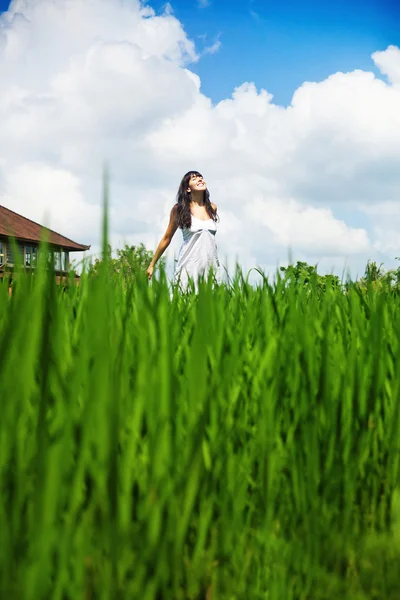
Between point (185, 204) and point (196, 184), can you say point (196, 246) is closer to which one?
point (185, 204)

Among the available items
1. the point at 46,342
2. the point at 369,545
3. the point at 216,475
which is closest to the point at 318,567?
the point at 369,545

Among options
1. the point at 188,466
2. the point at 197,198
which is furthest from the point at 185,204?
the point at 188,466

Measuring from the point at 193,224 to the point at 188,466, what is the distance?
544 centimetres

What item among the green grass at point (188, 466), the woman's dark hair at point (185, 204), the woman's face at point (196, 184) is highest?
the woman's face at point (196, 184)

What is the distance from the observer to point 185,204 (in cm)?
643

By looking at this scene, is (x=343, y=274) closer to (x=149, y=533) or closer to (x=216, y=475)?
(x=216, y=475)

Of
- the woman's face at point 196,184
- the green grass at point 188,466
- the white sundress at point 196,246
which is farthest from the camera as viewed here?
the woman's face at point 196,184

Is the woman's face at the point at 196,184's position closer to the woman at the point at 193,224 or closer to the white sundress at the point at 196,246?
the woman at the point at 193,224

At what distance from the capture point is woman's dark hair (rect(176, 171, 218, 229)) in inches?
248

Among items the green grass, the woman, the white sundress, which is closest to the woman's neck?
the woman

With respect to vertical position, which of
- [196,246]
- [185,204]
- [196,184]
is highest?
Result: [196,184]

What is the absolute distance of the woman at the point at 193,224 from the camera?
624 cm

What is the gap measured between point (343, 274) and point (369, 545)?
1.42 m

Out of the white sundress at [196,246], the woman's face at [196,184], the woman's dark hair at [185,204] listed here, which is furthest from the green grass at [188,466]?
the woman's face at [196,184]
